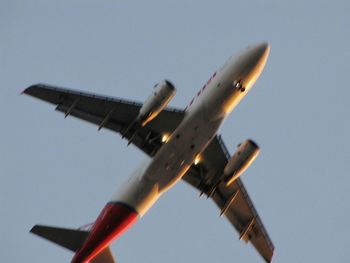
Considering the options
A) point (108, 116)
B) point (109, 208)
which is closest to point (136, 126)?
point (108, 116)

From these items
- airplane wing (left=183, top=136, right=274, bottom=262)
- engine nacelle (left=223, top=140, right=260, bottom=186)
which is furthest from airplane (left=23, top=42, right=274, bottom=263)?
airplane wing (left=183, top=136, right=274, bottom=262)

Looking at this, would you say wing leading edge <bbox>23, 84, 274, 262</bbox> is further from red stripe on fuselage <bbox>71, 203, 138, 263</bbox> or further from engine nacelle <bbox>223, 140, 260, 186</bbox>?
red stripe on fuselage <bbox>71, 203, 138, 263</bbox>

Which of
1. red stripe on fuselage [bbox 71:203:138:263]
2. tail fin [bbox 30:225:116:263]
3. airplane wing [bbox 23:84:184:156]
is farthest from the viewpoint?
tail fin [bbox 30:225:116:263]

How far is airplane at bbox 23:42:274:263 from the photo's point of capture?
6144 cm

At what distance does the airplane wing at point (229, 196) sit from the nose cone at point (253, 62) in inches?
251

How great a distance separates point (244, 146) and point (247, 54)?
23.7ft

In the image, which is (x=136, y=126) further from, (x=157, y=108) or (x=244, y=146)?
(x=244, y=146)

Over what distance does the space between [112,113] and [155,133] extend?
3710 mm

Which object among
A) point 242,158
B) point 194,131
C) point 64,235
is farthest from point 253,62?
point 64,235

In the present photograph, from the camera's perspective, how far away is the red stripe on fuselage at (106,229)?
61.9 meters

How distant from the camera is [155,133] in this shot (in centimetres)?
6488

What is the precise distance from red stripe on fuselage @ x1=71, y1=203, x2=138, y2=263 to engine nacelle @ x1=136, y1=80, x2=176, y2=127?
23.6 ft

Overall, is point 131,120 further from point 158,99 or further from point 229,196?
point 229,196

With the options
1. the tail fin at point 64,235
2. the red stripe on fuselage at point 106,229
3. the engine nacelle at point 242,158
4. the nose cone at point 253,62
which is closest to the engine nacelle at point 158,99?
the nose cone at point 253,62
